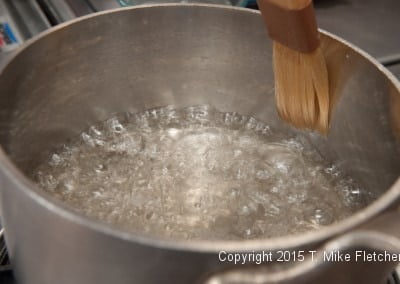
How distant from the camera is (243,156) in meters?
0.68

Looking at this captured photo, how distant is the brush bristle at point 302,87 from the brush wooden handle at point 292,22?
0.02 metres

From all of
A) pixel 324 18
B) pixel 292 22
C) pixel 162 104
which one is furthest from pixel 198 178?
pixel 324 18

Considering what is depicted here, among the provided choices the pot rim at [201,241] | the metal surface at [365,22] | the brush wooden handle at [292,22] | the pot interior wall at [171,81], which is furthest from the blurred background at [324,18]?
the pot rim at [201,241]

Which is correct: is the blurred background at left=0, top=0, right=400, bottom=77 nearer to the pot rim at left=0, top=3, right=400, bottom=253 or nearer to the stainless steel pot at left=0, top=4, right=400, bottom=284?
the stainless steel pot at left=0, top=4, right=400, bottom=284

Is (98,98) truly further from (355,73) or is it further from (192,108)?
(355,73)

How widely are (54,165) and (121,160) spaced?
0.08m

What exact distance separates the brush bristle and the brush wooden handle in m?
0.02

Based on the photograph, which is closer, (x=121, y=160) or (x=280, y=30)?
(x=280, y=30)

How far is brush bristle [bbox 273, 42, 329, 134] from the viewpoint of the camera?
54 centimetres

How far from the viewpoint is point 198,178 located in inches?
25.4

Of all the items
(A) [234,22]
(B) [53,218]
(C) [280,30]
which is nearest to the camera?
(B) [53,218]

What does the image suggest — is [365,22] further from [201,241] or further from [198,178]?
[201,241]

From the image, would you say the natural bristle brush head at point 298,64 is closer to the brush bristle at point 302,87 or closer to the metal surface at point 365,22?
the brush bristle at point 302,87

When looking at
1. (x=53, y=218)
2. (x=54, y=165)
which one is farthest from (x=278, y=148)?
(x=53, y=218)
